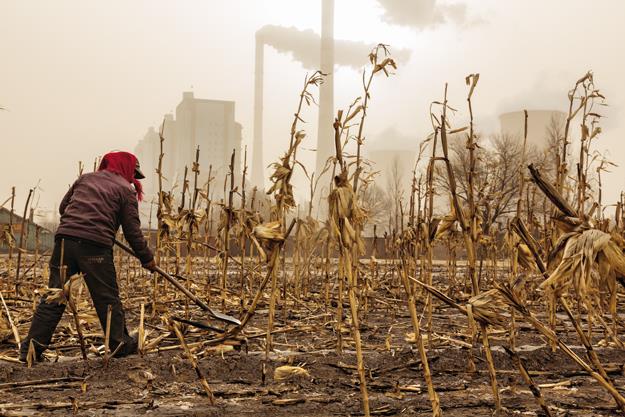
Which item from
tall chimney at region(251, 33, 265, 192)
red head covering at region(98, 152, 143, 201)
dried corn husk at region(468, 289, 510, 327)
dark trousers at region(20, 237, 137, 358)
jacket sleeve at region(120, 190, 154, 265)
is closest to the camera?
dried corn husk at region(468, 289, 510, 327)

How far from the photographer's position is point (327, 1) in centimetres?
7662

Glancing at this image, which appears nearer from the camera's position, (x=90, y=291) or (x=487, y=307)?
(x=487, y=307)

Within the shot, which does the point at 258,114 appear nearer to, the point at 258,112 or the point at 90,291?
the point at 258,112

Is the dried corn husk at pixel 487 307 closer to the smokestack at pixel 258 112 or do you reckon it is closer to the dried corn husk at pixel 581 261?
the dried corn husk at pixel 581 261

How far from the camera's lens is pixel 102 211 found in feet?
13.0

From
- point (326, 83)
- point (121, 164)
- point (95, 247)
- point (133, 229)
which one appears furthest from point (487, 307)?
point (326, 83)

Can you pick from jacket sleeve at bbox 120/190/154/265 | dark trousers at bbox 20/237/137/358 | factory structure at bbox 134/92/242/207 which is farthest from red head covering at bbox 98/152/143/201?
factory structure at bbox 134/92/242/207

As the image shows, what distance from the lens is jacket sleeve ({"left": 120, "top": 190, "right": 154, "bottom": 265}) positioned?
3951 millimetres

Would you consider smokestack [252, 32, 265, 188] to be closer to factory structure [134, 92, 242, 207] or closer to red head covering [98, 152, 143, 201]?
factory structure [134, 92, 242, 207]

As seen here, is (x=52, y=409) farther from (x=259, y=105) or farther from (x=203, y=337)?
(x=259, y=105)

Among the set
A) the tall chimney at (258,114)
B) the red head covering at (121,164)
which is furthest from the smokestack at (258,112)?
the red head covering at (121,164)

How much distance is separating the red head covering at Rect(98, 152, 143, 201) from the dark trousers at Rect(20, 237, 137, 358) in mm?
619

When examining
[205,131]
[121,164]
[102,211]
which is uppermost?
[205,131]

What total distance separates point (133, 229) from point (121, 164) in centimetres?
57
